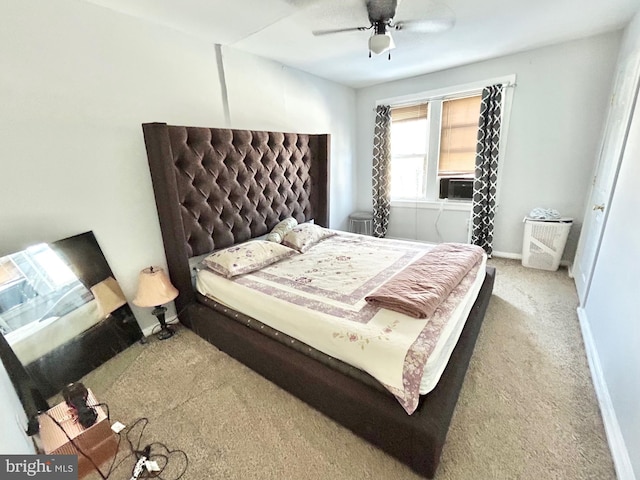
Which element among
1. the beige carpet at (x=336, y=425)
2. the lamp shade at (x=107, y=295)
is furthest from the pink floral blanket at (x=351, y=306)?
the lamp shade at (x=107, y=295)

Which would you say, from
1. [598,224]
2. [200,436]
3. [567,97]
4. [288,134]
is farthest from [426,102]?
[200,436]

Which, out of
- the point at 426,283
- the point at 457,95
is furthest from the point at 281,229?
the point at 457,95

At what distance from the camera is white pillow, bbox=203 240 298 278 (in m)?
2.21

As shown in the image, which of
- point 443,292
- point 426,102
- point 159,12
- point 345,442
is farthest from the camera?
point 426,102

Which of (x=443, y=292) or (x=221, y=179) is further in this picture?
(x=221, y=179)

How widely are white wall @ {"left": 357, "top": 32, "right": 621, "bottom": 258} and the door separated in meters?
0.22

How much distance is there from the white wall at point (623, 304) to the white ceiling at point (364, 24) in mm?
551

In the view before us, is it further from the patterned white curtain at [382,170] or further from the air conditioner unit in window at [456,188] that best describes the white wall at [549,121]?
the patterned white curtain at [382,170]

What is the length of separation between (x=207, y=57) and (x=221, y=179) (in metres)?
1.04

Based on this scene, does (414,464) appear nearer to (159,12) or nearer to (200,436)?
(200,436)

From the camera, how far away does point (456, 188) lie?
12.6 ft

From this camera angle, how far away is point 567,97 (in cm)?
299

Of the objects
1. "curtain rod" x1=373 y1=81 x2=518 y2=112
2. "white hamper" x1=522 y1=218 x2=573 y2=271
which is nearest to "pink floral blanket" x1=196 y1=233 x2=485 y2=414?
"white hamper" x1=522 y1=218 x2=573 y2=271

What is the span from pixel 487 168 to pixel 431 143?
82cm
